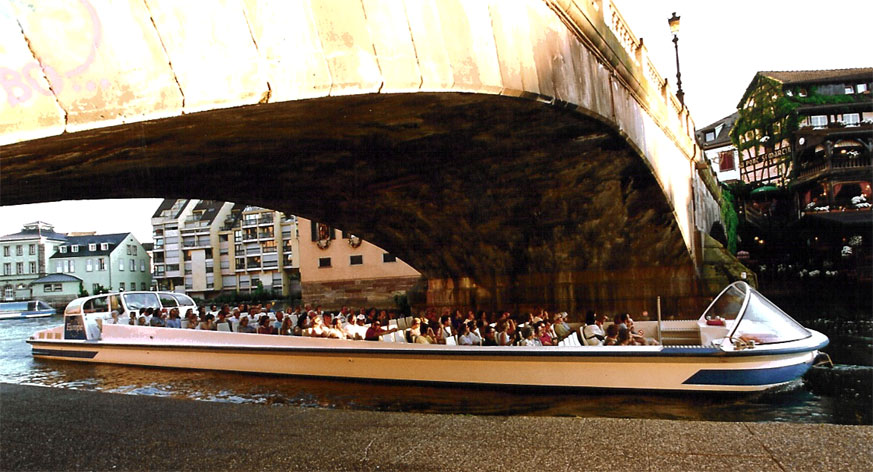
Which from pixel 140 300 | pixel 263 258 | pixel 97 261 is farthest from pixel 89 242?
pixel 140 300

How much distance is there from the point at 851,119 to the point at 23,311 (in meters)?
68.8

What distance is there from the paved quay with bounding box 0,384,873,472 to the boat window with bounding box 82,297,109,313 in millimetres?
11578

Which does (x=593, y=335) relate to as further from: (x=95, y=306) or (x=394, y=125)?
(x=95, y=306)

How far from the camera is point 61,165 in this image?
17.2ft

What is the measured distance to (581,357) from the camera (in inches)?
409

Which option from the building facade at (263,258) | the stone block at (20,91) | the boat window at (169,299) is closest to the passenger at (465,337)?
the stone block at (20,91)

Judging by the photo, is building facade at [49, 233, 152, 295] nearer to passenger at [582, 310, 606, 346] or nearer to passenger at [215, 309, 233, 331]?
passenger at [215, 309, 233, 331]

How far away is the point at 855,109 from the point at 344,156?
51.4 metres

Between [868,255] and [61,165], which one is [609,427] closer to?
[61,165]

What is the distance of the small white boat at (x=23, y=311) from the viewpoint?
168ft

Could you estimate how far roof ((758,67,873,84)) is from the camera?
162ft

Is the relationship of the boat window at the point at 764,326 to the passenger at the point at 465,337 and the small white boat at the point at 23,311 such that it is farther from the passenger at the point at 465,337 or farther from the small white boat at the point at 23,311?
the small white boat at the point at 23,311

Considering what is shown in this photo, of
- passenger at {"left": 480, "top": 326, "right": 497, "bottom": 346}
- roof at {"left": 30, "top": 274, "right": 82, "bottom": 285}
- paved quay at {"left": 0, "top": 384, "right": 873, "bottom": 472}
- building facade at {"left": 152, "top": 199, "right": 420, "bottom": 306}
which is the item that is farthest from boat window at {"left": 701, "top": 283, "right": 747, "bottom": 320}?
roof at {"left": 30, "top": 274, "right": 82, "bottom": 285}

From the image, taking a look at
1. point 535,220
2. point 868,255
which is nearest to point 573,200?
point 535,220
